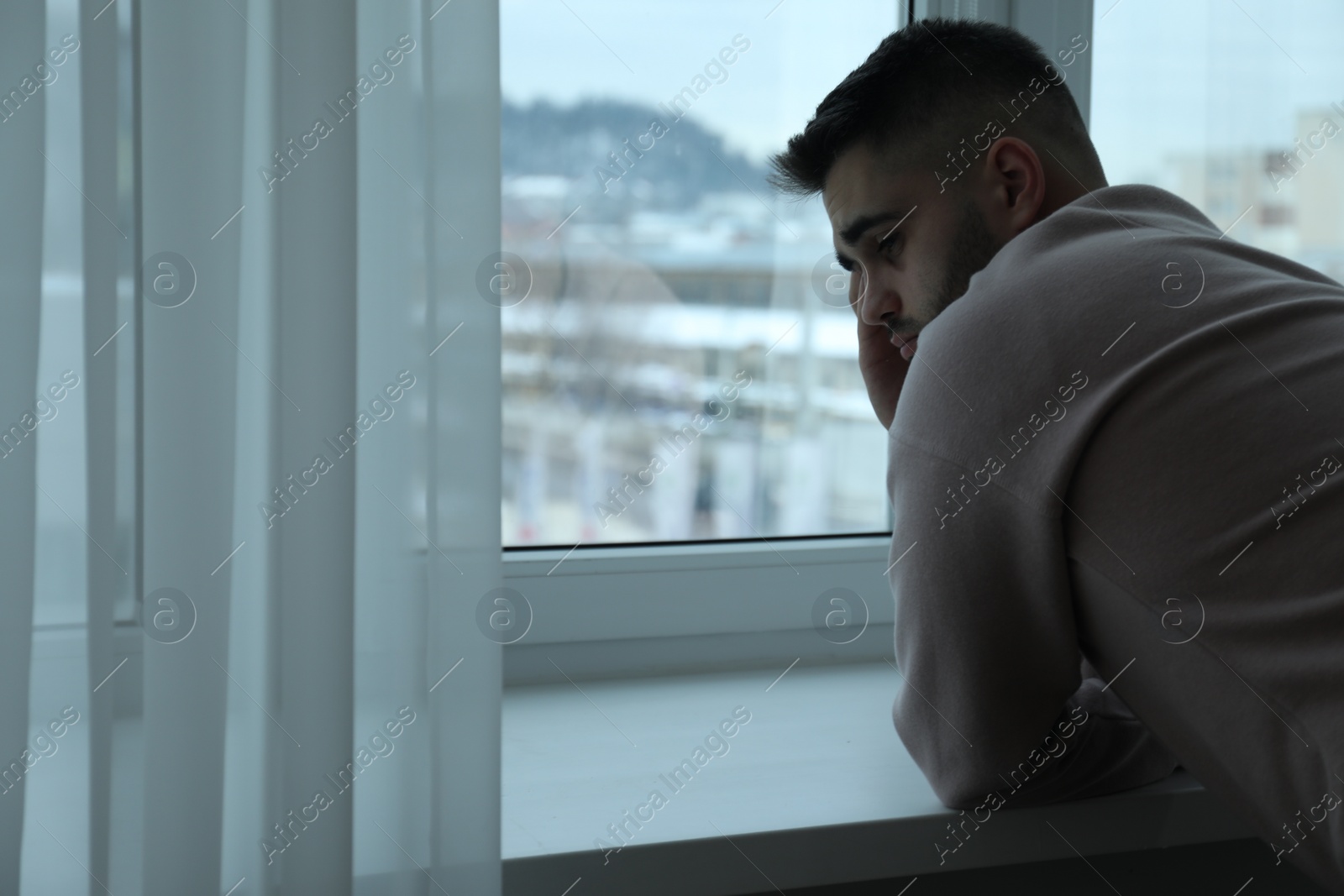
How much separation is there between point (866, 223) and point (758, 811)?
0.56 meters

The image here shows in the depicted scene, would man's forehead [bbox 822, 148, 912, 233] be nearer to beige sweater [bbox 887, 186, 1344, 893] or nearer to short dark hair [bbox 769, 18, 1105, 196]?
short dark hair [bbox 769, 18, 1105, 196]

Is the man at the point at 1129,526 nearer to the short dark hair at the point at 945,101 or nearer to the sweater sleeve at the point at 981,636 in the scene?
the sweater sleeve at the point at 981,636

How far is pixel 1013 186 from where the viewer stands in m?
0.91

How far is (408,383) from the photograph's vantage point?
0.66 m

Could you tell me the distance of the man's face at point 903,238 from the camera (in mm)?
918

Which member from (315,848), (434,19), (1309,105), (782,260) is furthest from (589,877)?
(1309,105)

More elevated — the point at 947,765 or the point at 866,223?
the point at 866,223

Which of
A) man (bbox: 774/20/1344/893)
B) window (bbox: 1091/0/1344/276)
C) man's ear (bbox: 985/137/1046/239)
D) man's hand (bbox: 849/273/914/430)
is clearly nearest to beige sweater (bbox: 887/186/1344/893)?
man (bbox: 774/20/1344/893)

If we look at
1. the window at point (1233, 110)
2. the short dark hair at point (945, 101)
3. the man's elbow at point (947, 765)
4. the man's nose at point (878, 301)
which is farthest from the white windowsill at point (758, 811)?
the window at point (1233, 110)

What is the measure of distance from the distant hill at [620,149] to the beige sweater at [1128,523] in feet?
1.48

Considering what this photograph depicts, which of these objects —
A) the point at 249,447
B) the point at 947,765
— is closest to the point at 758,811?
the point at 947,765

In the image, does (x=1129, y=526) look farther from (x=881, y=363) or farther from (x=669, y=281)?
(x=669, y=281)

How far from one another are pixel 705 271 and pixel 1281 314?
61 centimetres

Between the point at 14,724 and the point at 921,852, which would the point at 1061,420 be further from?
the point at 14,724
